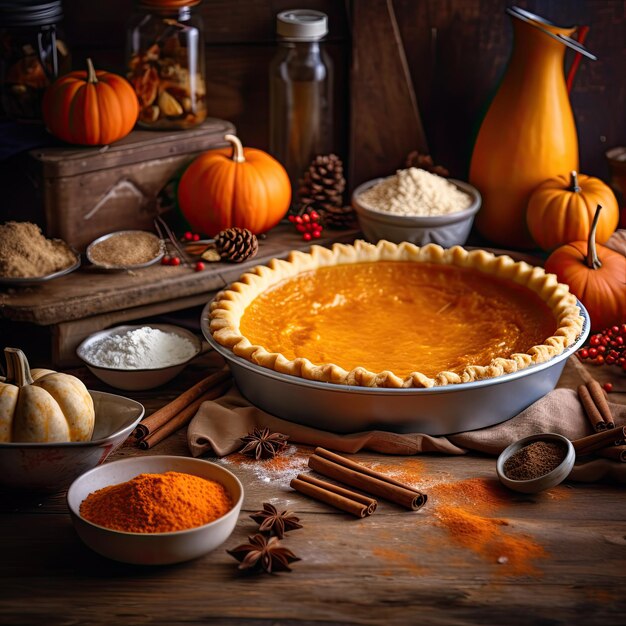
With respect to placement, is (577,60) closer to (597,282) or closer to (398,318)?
(597,282)

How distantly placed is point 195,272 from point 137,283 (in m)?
0.22

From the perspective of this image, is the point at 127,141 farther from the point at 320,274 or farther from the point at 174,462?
the point at 174,462

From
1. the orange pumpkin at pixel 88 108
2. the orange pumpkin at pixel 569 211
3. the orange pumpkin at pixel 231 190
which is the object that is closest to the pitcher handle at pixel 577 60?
the orange pumpkin at pixel 569 211

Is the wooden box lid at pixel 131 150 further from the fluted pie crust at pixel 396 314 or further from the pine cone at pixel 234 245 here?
the fluted pie crust at pixel 396 314

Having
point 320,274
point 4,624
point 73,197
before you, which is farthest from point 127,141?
point 4,624

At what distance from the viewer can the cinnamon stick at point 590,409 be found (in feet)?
8.66

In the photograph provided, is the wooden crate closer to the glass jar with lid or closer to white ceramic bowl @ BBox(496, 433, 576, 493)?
the glass jar with lid

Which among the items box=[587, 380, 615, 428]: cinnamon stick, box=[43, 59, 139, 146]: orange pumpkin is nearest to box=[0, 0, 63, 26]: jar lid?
box=[43, 59, 139, 146]: orange pumpkin

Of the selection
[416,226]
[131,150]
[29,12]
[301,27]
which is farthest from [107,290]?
[301,27]

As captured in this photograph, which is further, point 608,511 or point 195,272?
point 195,272

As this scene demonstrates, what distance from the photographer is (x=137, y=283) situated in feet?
10.3

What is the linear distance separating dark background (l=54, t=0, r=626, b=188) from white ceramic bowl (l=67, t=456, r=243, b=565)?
6.80 ft

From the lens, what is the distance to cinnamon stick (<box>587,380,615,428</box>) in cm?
265

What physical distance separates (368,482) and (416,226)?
1323 mm
